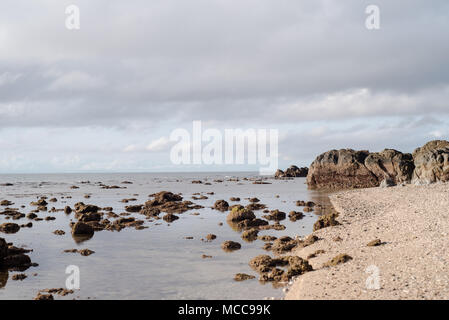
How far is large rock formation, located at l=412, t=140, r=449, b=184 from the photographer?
182ft

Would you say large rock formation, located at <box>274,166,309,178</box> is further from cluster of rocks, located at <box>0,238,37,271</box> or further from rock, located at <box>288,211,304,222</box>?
cluster of rocks, located at <box>0,238,37,271</box>

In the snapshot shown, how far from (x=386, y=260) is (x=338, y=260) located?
2130 millimetres

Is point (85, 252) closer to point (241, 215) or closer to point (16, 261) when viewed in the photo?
point (16, 261)

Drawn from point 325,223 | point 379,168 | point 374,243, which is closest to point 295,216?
point 325,223

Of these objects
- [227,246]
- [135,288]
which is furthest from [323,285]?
[227,246]

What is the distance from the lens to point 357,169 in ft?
243

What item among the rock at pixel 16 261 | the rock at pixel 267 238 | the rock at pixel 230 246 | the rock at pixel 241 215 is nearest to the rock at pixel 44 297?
the rock at pixel 16 261

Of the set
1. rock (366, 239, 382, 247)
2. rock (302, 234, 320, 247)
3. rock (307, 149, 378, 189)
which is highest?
rock (307, 149, 378, 189)

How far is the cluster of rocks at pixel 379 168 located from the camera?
2248 inches

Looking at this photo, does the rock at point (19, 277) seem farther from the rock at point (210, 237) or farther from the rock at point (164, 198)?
the rock at point (164, 198)

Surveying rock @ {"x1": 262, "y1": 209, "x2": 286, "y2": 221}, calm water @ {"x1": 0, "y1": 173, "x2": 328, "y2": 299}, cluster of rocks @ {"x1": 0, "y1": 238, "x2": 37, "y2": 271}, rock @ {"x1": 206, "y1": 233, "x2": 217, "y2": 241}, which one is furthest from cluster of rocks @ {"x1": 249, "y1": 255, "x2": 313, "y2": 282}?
rock @ {"x1": 262, "y1": 209, "x2": 286, "y2": 221}

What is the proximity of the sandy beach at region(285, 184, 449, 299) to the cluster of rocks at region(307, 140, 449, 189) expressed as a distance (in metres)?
33.0

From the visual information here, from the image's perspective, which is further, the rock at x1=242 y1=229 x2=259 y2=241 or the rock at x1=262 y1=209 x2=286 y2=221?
the rock at x1=262 y1=209 x2=286 y2=221

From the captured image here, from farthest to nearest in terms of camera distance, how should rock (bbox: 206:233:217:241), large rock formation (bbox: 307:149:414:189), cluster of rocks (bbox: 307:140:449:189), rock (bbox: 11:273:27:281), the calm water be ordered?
large rock formation (bbox: 307:149:414:189) < cluster of rocks (bbox: 307:140:449:189) < rock (bbox: 206:233:217:241) < rock (bbox: 11:273:27:281) < the calm water
